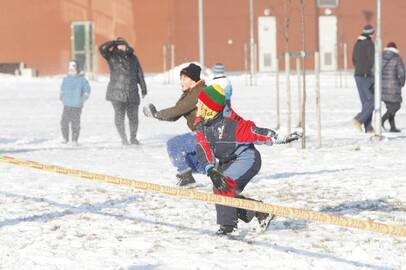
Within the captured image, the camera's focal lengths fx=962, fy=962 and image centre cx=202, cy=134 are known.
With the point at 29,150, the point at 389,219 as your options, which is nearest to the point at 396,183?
the point at 389,219

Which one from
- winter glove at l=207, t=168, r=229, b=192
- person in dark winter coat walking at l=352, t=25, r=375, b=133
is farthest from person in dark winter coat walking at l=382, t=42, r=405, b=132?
winter glove at l=207, t=168, r=229, b=192

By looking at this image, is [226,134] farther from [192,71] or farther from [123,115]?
[123,115]

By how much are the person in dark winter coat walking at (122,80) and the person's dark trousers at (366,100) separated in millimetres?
3914

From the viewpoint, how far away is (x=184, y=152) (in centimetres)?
1022

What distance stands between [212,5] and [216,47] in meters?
2.11

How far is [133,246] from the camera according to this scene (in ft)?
23.5

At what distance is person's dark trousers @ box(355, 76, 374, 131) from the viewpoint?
16.5 meters

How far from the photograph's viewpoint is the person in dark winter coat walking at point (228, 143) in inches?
291

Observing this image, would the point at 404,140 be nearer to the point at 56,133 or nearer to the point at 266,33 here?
the point at 56,133

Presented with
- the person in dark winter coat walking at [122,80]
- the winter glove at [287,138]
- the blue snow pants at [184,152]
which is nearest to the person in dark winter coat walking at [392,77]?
the person in dark winter coat walking at [122,80]

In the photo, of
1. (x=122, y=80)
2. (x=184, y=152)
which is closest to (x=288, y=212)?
(x=184, y=152)

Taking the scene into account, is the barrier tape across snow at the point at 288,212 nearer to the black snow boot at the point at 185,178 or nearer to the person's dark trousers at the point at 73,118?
the black snow boot at the point at 185,178

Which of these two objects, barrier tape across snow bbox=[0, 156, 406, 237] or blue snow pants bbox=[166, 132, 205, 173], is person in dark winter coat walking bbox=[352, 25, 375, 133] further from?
barrier tape across snow bbox=[0, 156, 406, 237]

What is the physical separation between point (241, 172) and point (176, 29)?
41018 mm
